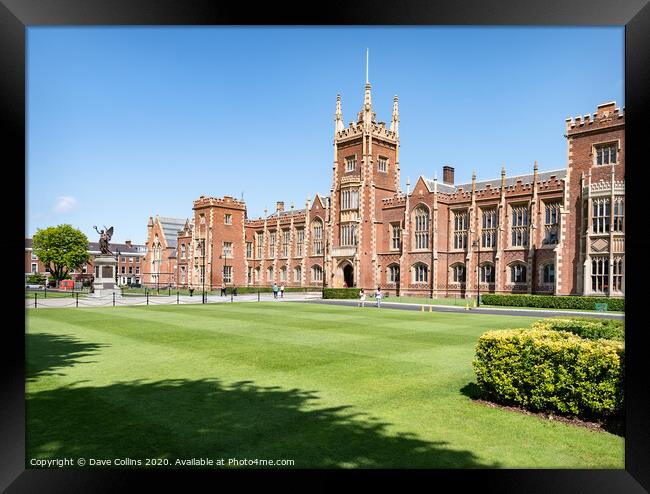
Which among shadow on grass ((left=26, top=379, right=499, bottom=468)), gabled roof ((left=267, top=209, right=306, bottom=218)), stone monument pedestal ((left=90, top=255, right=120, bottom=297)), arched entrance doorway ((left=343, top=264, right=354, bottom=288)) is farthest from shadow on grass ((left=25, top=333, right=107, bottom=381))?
gabled roof ((left=267, top=209, right=306, bottom=218))

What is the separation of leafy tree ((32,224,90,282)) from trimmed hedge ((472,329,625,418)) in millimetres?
44734

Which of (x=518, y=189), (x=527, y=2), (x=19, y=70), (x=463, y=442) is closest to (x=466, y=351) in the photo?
(x=463, y=442)

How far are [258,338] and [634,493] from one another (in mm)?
11772

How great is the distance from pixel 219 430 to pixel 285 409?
132 centimetres

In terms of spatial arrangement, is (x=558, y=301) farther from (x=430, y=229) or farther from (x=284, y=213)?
(x=284, y=213)

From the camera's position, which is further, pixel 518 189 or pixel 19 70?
pixel 518 189

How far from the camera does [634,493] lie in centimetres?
517

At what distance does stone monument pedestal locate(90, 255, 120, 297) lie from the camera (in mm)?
43156

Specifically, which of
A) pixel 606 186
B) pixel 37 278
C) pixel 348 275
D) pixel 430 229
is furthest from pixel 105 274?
pixel 606 186

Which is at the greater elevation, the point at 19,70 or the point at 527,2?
the point at 527,2

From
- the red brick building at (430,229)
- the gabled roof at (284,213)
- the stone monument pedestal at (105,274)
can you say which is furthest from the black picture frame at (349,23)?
the gabled roof at (284,213)

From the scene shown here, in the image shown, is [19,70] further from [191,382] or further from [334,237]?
[334,237]

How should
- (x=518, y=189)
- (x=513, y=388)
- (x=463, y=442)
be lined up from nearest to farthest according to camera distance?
1. (x=463, y=442)
2. (x=513, y=388)
3. (x=518, y=189)

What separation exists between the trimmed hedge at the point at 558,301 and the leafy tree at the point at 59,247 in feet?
134
